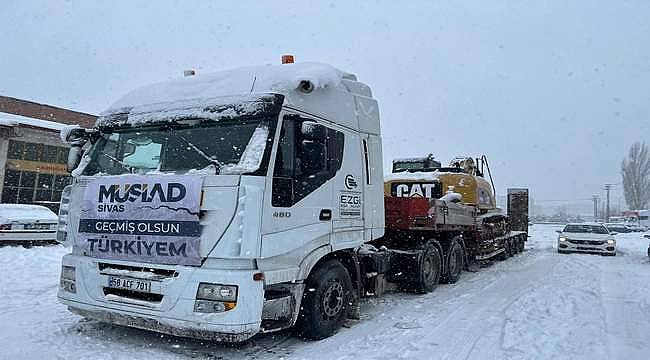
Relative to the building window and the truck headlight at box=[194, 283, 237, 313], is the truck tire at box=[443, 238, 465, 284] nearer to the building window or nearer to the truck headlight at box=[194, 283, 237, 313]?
the truck headlight at box=[194, 283, 237, 313]

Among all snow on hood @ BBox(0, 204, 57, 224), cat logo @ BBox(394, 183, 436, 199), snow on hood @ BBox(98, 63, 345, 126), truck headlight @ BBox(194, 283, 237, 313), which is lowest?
truck headlight @ BBox(194, 283, 237, 313)

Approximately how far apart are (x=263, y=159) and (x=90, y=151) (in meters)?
2.34

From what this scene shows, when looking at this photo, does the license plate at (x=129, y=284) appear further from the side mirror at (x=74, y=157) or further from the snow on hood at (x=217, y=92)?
the snow on hood at (x=217, y=92)

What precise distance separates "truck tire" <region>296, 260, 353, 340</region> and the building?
15583mm

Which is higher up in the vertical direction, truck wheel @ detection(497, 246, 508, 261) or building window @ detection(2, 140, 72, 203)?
building window @ detection(2, 140, 72, 203)

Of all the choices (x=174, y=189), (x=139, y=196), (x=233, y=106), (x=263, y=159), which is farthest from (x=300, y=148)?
(x=139, y=196)

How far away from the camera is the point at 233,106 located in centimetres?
470

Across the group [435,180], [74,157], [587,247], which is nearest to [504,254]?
[587,247]

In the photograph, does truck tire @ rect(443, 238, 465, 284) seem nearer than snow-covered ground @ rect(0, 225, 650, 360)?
No

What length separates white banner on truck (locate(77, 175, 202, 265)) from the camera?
169 inches

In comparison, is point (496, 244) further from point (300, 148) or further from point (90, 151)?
point (90, 151)

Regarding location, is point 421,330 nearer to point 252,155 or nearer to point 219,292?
point 219,292

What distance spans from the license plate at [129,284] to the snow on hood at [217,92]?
5.60 feet

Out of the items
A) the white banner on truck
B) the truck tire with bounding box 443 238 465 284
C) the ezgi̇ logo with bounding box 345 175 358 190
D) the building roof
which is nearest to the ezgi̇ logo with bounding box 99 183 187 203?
the white banner on truck
